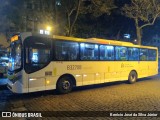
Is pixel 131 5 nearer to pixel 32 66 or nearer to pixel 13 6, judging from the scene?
pixel 13 6

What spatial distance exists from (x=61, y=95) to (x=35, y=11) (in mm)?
15943

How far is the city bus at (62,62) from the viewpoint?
10.3m

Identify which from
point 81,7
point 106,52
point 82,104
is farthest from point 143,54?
point 82,104

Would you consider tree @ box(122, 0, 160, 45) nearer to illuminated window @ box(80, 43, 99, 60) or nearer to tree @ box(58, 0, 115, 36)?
tree @ box(58, 0, 115, 36)

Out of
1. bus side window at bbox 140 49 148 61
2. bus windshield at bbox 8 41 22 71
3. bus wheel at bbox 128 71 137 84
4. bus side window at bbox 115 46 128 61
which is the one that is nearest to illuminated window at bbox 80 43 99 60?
bus side window at bbox 115 46 128 61

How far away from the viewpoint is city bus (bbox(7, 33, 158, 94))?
1026 cm

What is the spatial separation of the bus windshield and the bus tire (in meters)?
2.41

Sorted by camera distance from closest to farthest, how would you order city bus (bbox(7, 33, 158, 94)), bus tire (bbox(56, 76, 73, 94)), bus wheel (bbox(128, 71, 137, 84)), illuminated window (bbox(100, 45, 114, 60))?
1. city bus (bbox(7, 33, 158, 94))
2. bus tire (bbox(56, 76, 73, 94))
3. illuminated window (bbox(100, 45, 114, 60))
4. bus wheel (bbox(128, 71, 137, 84))

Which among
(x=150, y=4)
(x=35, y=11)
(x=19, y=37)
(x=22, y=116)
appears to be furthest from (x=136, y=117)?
(x=35, y=11)

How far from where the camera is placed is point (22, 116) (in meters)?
7.44

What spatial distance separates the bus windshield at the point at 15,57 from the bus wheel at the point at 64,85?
7.93ft

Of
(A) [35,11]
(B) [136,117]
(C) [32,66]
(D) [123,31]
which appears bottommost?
(B) [136,117]

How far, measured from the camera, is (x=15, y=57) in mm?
10641

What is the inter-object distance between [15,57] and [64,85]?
2.97 metres
